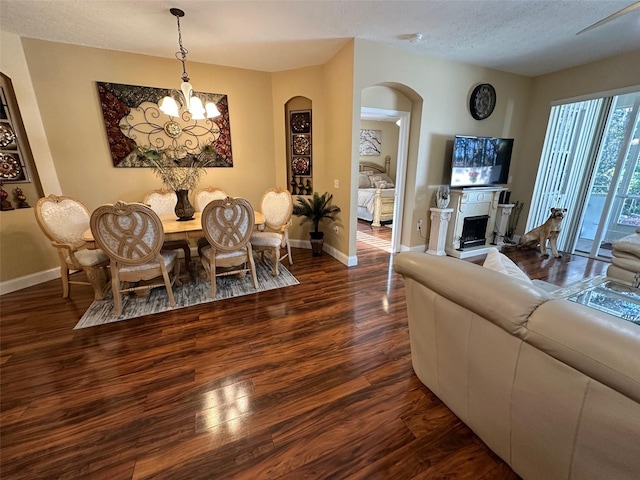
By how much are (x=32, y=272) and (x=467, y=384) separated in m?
4.65

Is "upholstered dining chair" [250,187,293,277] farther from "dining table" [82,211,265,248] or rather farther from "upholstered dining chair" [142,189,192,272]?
"upholstered dining chair" [142,189,192,272]

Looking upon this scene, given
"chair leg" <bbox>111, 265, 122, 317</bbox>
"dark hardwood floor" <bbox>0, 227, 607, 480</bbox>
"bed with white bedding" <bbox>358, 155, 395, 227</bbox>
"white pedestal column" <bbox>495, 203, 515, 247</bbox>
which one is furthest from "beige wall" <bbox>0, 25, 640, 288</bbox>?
"bed with white bedding" <bbox>358, 155, 395, 227</bbox>

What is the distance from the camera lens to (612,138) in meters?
3.82

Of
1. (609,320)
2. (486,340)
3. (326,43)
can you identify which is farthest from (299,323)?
(326,43)

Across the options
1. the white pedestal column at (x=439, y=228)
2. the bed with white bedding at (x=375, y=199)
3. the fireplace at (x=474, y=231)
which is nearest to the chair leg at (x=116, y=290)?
the white pedestal column at (x=439, y=228)

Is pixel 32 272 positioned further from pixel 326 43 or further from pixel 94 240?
pixel 326 43

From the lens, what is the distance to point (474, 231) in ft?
14.2

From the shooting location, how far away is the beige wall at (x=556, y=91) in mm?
3405

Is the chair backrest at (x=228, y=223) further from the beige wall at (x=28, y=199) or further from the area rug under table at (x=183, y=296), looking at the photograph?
the beige wall at (x=28, y=199)

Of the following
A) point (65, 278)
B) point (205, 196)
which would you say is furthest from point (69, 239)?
point (205, 196)

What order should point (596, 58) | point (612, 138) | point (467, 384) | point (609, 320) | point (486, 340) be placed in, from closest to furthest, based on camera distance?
point (609, 320) < point (486, 340) < point (467, 384) < point (596, 58) < point (612, 138)

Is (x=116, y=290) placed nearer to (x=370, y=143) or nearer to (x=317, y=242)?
(x=317, y=242)

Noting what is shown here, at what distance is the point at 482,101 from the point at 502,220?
197 centimetres

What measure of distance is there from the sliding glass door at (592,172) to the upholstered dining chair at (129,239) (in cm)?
572
